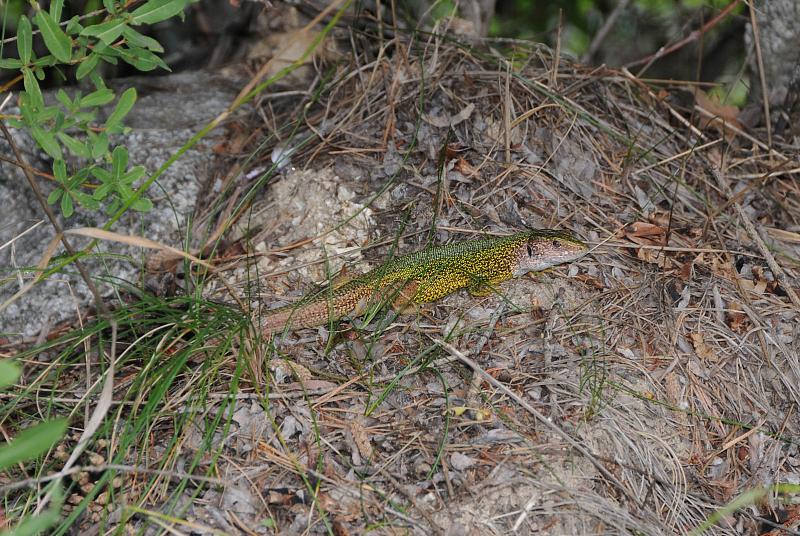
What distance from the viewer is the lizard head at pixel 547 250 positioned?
11.6 ft

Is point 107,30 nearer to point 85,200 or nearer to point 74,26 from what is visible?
point 74,26

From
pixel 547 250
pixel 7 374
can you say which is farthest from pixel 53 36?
pixel 547 250

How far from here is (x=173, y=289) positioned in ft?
12.2

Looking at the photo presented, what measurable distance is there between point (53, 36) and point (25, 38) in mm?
161

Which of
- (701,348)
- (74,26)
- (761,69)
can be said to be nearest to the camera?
(74,26)

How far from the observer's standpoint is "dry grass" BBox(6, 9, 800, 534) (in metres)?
2.75

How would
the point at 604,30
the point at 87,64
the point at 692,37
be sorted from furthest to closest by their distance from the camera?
the point at 604,30 → the point at 692,37 → the point at 87,64

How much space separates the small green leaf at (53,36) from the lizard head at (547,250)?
2.25 m

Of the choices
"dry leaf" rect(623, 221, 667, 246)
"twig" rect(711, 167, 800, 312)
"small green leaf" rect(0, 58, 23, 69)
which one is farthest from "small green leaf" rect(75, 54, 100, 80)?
"twig" rect(711, 167, 800, 312)

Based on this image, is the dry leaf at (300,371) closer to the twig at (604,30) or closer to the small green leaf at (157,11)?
the small green leaf at (157,11)

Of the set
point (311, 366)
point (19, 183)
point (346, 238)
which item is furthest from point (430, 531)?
point (19, 183)

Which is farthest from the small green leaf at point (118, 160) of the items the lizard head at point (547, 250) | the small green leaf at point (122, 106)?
the lizard head at point (547, 250)

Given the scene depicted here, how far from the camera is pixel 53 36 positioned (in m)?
2.67

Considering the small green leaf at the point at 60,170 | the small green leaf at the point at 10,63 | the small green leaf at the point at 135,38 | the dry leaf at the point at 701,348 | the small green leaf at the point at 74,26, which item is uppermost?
the small green leaf at the point at 74,26
